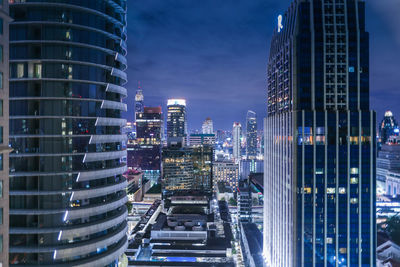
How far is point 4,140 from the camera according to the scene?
2447 cm

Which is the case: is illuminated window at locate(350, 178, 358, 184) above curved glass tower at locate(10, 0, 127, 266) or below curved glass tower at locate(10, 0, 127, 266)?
below

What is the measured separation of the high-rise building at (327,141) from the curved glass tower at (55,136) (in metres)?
55.3

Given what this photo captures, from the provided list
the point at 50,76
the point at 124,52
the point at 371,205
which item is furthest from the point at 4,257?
the point at 371,205

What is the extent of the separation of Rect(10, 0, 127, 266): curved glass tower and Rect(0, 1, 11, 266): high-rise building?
11293mm

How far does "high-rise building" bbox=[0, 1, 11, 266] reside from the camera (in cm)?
2366

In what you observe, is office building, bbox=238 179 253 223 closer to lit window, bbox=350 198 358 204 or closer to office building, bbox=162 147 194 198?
office building, bbox=162 147 194 198

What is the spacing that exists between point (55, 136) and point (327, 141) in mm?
66741

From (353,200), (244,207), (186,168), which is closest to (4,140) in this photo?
(353,200)

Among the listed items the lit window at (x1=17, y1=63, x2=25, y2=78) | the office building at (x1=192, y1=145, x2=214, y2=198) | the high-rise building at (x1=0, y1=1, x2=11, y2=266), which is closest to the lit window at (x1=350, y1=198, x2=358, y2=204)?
the high-rise building at (x1=0, y1=1, x2=11, y2=266)

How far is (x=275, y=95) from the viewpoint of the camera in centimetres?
9869

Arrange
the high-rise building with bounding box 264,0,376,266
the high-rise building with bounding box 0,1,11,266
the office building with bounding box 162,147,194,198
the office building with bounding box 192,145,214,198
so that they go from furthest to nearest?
the office building with bounding box 192,145,214,198 → the office building with bounding box 162,147,194,198 → the high-rise building with bounding box 264,0,376,266 → the high-rise building with bounding box 0,1,11,266

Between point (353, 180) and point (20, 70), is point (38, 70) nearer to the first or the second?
point (20, 70)

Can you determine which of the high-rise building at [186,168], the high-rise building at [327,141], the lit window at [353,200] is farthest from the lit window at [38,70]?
the high-rise building at [186,168]

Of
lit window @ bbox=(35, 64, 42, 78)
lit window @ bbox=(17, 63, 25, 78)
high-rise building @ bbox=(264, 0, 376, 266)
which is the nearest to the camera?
lit window @ bbox=(17, 63, 25, 78)
